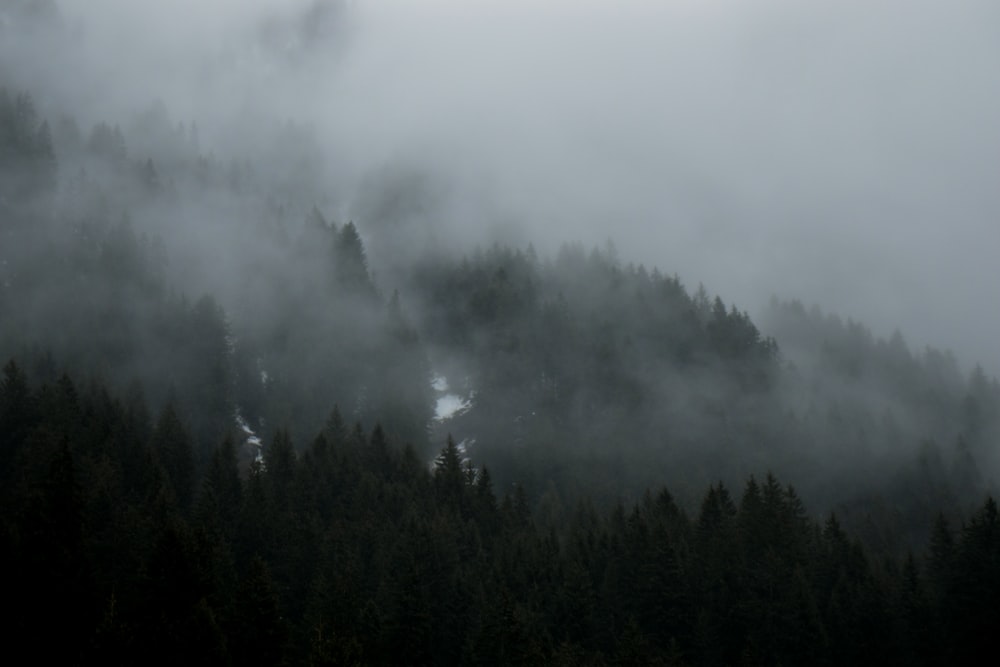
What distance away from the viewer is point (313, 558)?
71.8 m

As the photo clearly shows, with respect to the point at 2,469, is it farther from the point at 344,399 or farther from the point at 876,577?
the point at 876,577

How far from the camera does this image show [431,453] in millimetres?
135875

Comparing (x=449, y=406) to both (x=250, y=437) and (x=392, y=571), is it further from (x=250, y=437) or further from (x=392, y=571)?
(x=392, y=571)

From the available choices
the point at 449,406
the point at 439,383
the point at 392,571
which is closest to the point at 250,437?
the point at 449,406

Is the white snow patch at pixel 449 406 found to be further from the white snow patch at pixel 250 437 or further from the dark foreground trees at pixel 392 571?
the dark foreground trees at pixel 392 571

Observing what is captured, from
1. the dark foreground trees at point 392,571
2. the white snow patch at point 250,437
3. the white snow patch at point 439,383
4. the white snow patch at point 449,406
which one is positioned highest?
the white snow patch at point 439,383

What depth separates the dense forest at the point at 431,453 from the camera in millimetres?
56031

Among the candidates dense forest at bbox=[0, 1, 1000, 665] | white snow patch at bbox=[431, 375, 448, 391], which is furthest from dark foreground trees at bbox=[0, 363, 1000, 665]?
white snow patch at bbox=[431, 375, 448, 391]

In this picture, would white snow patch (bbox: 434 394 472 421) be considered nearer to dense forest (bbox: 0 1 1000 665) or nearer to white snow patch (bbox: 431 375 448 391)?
dense forest (bbox: 0 1 1000 665)

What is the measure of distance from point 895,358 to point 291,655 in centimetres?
15299

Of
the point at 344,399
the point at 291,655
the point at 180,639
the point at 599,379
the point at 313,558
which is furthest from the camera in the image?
the point at 599,379

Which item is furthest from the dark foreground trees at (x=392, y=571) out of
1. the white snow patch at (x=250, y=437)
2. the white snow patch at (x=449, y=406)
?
the white snow patch at (x=449, y=406)

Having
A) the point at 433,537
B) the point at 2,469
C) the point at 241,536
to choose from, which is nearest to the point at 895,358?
the point at 433,537

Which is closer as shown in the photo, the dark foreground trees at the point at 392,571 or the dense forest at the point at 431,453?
the dark foreground trees at the point at 392,571
